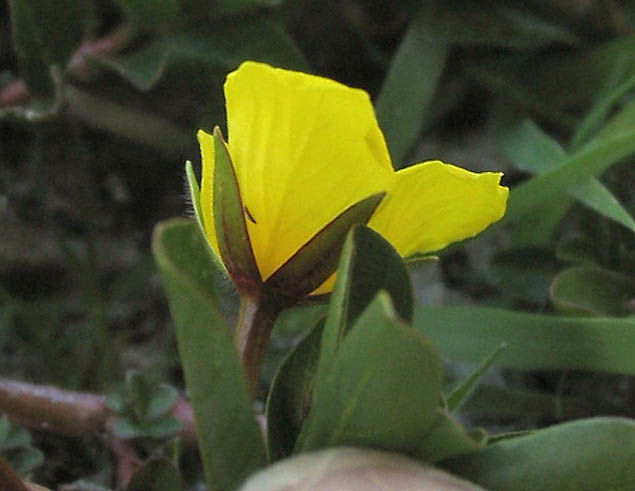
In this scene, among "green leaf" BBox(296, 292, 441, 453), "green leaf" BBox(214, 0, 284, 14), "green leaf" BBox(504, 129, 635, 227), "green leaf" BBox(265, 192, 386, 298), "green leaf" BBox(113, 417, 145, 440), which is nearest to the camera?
"green leaf" BBox(296, 292, 441, 453)

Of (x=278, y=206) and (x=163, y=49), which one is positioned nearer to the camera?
(x=278, y=206)

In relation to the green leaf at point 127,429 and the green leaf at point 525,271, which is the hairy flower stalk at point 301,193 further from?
the green leaf at point 525,271

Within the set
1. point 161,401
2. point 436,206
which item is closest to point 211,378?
point 436,206

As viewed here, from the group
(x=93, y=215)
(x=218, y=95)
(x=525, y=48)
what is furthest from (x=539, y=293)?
(x=93, y=215)

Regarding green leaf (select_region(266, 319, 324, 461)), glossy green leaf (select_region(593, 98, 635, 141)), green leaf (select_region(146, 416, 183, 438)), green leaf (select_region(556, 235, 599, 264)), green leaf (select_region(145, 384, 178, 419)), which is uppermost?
glossy green leaf (select_region(593, 98, 635, 141))

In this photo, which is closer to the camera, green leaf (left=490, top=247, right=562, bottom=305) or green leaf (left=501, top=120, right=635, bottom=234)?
green leaf (left=501, top=120, right=635, bottom=234)

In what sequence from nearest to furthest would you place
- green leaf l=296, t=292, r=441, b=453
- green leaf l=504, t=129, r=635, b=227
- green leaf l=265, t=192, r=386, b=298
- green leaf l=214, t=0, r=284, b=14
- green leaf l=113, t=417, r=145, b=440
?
green leaf l=296, t=292, r=441, b=453
green leaf l=265, t=192, r=386, b=298
green leaf l=113, t=417, r=145, b=440
green leaf l=504, t=129, r=635, b=227
green leaf l=214, t=0, r=284, b=14

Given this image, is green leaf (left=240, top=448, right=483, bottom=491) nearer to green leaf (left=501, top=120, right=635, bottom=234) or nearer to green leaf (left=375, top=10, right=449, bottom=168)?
green leaf (left=501, top=120, right=635, bottom=234)

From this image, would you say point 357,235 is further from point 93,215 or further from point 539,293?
point 93,215

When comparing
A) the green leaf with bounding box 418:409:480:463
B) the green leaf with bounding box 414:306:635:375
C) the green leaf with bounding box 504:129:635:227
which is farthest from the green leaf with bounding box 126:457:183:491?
the green leaf with bounding box 504:129:635:227
